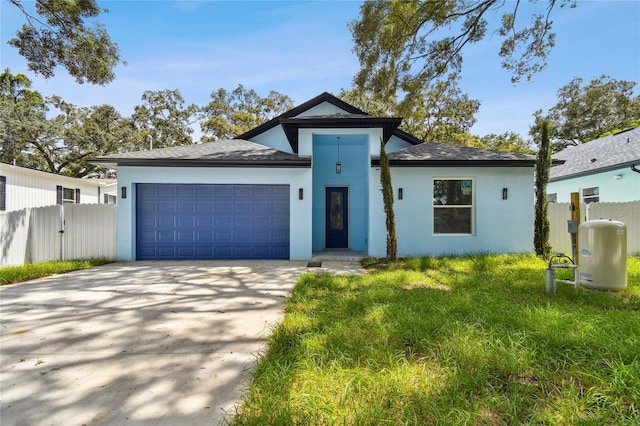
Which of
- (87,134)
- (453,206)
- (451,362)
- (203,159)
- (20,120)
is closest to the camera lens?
(451,362)

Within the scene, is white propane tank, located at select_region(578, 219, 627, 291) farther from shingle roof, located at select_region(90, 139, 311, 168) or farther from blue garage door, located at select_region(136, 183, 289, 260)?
blue garage door, located at select_region(136, 183, 289, 260)

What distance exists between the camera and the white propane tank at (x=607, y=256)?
4.79m

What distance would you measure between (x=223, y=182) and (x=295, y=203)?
2.24 metres

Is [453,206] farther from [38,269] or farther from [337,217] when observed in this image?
[38,269]

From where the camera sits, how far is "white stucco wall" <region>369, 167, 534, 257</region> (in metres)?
8.66

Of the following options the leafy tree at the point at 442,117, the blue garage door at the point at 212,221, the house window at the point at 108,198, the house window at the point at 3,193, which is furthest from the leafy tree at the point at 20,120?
the leafy tree at the point at 442,117

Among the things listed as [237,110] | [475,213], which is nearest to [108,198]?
[237,110]

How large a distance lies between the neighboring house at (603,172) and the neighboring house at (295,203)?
552 cm

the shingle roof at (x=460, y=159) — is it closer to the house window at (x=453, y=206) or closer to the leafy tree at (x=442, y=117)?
the house window at (x=453, y=206)

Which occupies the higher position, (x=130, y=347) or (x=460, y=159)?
(x=460, y=159)

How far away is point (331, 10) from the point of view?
31.8 ft

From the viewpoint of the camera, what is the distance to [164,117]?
28375mm

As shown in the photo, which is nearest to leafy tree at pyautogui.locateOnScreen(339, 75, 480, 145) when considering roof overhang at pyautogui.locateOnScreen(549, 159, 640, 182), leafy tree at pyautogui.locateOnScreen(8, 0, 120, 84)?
roof overhang at pyautogui.locateOnScreen(549, 159, 640, 182)

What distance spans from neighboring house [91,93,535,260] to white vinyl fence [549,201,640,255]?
1.26m
